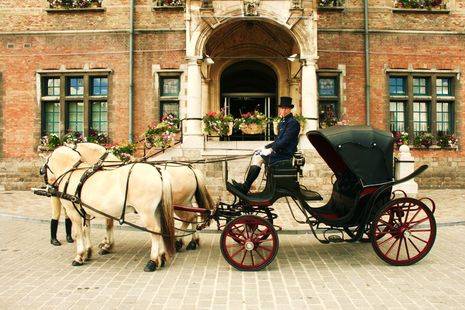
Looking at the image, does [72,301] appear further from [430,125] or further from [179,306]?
[430,125]

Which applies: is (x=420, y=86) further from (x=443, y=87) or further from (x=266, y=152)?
(x=266, y=152)

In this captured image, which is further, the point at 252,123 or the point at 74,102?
the point at 74,102

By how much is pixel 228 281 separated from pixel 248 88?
13.3m

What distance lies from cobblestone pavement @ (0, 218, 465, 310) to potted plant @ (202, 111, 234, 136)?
19.2 feet

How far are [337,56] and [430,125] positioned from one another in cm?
460

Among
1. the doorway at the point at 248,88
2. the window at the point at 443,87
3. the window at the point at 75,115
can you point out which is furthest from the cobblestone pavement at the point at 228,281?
the window at the point at 443,87

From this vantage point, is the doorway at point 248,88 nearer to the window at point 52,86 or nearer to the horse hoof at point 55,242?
the window at point 52,86

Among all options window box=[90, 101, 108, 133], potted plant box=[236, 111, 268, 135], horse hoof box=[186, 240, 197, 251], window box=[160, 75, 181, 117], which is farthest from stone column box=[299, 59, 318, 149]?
window box=[90, 101, 108, 133]

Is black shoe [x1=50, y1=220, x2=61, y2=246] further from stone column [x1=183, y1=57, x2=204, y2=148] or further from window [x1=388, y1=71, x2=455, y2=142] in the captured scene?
window [x1=388, y1=71, x2=455, y2=142]

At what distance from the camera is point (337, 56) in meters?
16.1

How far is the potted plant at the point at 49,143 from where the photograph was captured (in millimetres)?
15480

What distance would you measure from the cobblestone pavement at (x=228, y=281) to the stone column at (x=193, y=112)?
561 cm

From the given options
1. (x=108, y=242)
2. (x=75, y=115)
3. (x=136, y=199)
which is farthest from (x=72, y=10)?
(x=136, y=199)

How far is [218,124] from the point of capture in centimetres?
1262
